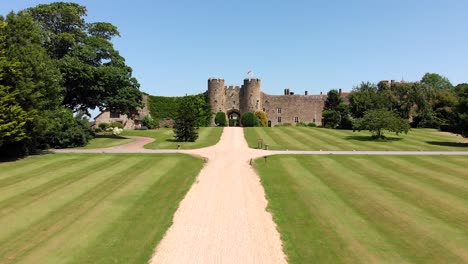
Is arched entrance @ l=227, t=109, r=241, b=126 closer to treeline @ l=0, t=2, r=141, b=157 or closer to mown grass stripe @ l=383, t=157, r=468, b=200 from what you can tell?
treeline @ l=0, t=2, r=141, b=157

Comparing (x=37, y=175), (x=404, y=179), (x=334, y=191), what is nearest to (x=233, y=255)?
(x=334, y=191)

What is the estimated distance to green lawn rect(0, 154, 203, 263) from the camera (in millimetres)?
11555

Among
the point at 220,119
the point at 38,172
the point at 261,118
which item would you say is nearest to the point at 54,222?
the point at 38,172

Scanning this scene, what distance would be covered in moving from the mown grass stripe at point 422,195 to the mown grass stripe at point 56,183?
53.6ft

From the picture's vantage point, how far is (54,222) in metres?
14.0

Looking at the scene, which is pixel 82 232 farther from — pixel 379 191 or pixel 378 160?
pixel 378 160

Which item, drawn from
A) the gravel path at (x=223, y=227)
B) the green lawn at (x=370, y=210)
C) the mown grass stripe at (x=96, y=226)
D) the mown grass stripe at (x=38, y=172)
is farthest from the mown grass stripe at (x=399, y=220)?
the mown grass stripe at (x=38, y=172)

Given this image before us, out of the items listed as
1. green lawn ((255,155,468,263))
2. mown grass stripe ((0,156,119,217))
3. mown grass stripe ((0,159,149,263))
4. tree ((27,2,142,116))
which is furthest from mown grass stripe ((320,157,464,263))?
tree ((27,2,142,116))

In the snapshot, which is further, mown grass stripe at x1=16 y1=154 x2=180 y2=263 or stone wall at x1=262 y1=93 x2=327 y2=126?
stone wall at x1=262 y1=93 x2=327 y2=126

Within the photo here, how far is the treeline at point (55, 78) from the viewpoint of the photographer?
86.7 ft

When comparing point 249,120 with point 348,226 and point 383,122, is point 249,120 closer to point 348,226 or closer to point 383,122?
point 383,122

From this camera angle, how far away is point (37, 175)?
22.0 m

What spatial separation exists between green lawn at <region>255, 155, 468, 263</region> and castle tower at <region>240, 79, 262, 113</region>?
47933 mm

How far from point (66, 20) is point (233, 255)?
131 ft
